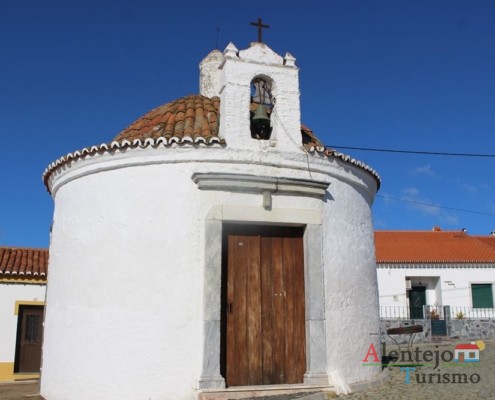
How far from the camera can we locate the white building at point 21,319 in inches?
581

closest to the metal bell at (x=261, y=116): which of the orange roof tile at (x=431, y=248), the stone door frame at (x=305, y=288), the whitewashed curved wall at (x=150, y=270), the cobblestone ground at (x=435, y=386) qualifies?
the whitewashed curved wall at (x=150, y=270)

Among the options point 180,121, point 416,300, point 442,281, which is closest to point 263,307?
point 180,121

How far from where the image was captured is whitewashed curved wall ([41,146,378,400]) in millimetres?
7273

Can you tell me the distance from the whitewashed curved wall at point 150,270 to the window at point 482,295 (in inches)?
653

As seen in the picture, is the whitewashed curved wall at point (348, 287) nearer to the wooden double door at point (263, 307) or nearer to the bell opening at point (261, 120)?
the wooden double door at point (263, 307)

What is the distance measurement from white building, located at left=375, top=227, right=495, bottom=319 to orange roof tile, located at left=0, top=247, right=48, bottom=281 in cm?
1367

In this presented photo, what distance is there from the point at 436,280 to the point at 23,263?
17.1 meters

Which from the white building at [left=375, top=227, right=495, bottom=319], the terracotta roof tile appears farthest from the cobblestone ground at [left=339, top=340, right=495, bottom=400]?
the white building at [left=375, top=227, right=495, bottom=319]

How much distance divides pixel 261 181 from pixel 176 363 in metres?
2.82

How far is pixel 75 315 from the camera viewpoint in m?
7.81

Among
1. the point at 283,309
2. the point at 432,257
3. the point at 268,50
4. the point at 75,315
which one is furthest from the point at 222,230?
the point at 432,257

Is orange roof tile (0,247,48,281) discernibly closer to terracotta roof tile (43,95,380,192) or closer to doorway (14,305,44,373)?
doorway (14,305,44,373)

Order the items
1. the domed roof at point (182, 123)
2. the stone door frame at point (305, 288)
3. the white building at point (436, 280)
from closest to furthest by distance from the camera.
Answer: the stone door frame at point (305, 288) < the domed roof at point (182, 123) < the white building at point (436, 280)

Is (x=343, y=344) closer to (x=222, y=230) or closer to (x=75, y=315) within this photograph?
(x=222, y=230)
